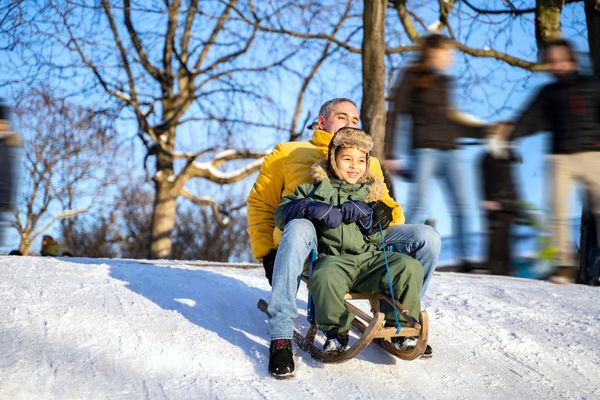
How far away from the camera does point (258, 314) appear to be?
3568mm

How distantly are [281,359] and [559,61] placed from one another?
2832 millimetres

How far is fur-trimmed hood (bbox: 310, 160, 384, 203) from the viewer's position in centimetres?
296

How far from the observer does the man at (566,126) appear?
13.4 ft

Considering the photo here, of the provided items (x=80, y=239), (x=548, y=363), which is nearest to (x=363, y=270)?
(x=548, y=363)

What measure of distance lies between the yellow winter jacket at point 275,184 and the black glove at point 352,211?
1.09 ft

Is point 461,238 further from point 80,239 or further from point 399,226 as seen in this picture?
point 80,239

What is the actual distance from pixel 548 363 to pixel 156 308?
6.95ft

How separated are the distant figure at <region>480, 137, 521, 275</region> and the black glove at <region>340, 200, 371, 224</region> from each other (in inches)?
88.0

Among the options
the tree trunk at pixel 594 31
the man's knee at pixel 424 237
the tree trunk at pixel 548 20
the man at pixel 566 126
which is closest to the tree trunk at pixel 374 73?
the tree trunk at pixel 548 20

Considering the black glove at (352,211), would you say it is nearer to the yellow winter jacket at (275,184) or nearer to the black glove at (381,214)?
the black glove at (381,214)

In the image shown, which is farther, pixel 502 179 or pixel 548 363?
pixel 502 179

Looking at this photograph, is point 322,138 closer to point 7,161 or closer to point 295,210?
point 295,210

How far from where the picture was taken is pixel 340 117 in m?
3.35

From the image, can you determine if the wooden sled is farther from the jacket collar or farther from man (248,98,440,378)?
the jacket collar
